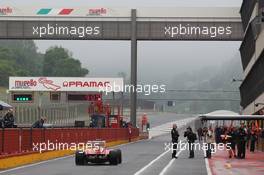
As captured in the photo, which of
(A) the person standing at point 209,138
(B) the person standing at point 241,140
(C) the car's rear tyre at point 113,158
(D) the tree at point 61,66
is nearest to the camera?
(C) the car's rear tyre at point 113,158

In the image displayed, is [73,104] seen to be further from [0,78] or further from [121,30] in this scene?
[0,78]

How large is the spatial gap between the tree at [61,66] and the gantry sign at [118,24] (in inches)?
3911

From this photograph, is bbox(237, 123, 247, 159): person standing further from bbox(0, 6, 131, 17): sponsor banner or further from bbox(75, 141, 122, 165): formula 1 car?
bbox(0, 6, 131, 17): sponsor banner

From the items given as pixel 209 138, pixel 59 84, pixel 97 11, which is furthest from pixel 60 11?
pixel 209 138

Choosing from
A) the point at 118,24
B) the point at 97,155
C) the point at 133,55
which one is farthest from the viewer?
the point at 118,24

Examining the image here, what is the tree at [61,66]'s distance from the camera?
17738 centimetres

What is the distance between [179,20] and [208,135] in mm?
37848

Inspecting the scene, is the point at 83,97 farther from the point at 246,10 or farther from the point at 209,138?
the point at 209,138

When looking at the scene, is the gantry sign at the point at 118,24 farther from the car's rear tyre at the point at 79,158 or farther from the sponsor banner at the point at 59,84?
the car's rear tyre at the point at 79,158

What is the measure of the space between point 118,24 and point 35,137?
137 feet

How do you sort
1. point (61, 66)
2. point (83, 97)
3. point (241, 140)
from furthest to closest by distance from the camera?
point (61, 66) < point (83, 97) < point (241, 140)

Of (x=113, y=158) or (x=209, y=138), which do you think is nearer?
(x=113, y=158)

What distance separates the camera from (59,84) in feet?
202

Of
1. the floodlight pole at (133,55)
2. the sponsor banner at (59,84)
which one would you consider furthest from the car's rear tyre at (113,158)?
the floodlight pole at (133,55)
